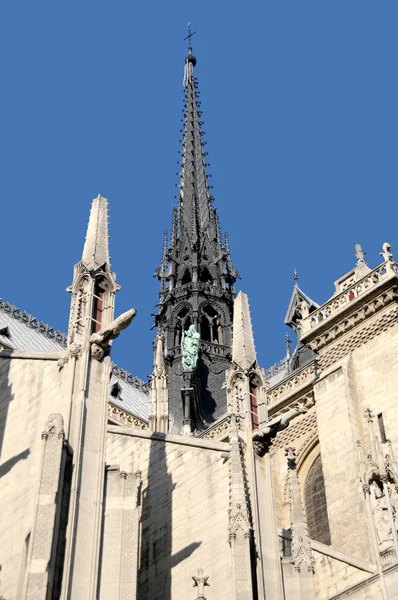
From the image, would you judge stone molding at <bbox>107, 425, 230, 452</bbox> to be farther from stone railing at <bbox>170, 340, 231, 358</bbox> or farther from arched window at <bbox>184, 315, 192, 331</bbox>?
arched window at <bbox>184, 315, 192, 331</bbox>

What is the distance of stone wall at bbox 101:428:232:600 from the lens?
14609 mm

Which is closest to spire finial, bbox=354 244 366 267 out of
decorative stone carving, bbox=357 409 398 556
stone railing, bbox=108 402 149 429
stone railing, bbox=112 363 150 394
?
decorative stone carving, bbox=357 409 398 556

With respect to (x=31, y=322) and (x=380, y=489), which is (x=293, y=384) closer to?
(x=380, y=489)

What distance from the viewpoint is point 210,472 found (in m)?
15.8

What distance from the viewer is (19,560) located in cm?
1160

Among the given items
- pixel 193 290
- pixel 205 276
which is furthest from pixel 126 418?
pixel 205 276

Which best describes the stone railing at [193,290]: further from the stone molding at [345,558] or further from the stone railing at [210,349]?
the stone molding at [345,558]

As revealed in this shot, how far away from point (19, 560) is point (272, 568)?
147 inches

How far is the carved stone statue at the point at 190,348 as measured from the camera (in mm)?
35031

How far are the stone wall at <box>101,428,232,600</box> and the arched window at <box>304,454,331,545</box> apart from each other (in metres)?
6.98

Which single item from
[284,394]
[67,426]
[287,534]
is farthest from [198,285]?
[67,426]

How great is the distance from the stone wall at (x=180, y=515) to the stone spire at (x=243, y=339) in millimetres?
1563

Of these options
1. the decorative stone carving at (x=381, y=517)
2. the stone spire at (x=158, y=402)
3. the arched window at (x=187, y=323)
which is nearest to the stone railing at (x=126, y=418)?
the stone spire at (x=158, y=402)

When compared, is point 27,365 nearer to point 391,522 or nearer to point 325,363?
point 391,522
